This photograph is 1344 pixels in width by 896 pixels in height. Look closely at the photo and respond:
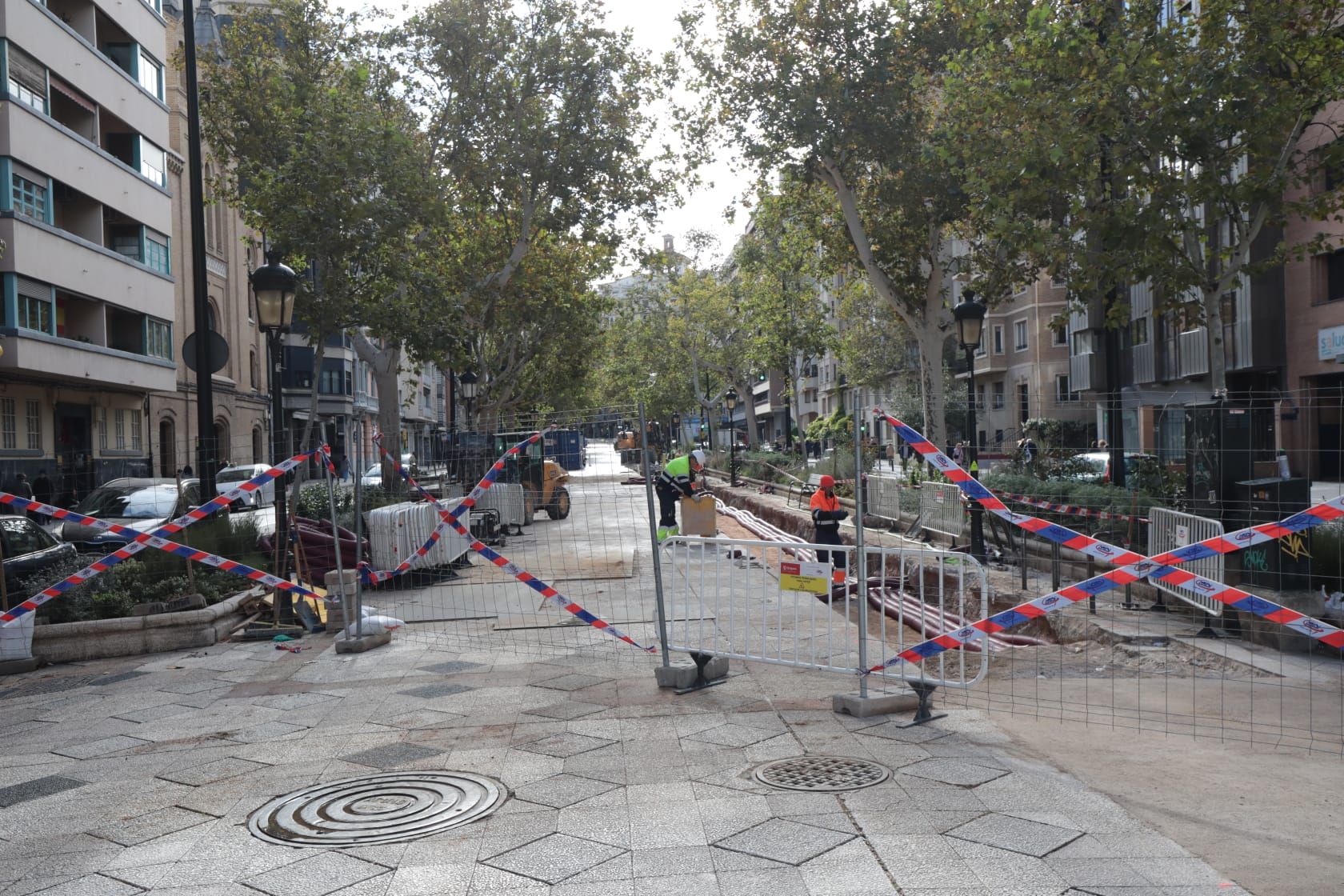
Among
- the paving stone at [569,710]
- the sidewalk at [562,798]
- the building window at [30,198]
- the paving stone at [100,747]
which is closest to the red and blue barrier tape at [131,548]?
the sidewalk at [562,798]

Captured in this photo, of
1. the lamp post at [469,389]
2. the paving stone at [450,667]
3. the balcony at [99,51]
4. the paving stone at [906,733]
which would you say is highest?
the balcony at [99,51]

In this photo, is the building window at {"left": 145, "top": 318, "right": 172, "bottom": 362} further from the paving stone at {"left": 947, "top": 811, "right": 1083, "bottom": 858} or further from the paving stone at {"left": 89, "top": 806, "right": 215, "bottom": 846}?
the paving stone at {"left": 947, "top": 811, "right": 1083, "bottom": 858}

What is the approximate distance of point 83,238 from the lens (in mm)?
29828

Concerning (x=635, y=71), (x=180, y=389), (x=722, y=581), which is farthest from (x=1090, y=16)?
(x=180, y=389)

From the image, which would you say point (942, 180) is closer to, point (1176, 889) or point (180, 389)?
point (1176, 889)

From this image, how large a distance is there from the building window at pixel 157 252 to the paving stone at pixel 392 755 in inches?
1246

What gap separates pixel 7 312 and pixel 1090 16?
2395 centimetres

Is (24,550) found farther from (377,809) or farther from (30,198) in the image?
(30,198)

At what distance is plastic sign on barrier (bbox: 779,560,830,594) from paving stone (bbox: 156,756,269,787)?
3294 mm

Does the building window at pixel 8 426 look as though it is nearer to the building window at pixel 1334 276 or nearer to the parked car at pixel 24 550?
the parked car at pixel 24 550

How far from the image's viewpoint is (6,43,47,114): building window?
85.8ft

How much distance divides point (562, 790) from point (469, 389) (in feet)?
91.2

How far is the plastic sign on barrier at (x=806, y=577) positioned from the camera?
7074 millimetres

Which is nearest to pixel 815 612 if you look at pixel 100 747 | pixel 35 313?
pixel 100 747
